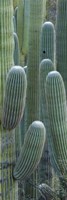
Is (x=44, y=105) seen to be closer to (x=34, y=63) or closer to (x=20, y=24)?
(x=34, y=63)

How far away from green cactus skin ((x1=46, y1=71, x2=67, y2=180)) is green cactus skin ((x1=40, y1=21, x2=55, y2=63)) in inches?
38.1

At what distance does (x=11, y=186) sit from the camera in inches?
206

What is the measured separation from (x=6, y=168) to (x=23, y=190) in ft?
4.80

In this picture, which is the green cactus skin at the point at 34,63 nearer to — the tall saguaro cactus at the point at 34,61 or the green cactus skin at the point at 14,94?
the tall saguaro cactus at the point at 34,61

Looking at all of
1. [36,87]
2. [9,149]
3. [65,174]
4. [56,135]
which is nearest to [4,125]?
[9,149]

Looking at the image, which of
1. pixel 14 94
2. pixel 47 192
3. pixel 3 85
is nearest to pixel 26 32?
pixel 47 192

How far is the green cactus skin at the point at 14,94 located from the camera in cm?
472

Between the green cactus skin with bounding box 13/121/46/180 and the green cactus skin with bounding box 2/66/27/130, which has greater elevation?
the green cactus skin with bounding box 2/66/27/130

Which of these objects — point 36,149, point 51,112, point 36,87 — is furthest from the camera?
point 36,87

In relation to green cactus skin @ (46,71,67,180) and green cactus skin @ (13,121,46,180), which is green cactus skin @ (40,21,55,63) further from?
green cactus skin @ (13,121,46,180)

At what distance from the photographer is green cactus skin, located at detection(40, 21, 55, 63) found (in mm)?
5957

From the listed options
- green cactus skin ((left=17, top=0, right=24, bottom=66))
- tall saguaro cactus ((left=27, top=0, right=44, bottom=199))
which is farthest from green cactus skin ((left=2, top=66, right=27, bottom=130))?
green cactus skin ((left=17, top=0, right=24, bottom=66))

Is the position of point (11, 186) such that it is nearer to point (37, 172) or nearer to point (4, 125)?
point (4, 125)

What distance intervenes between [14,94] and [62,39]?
1.90 m
